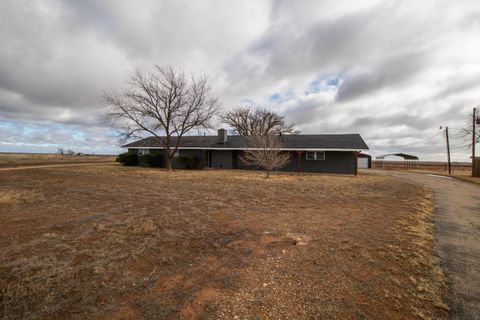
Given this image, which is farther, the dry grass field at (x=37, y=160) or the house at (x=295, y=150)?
the dry grass field at (x=37, y=160)

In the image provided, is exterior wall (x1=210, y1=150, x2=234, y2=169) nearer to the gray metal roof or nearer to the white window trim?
the gray metal roof

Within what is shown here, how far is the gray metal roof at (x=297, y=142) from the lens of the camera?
76.7 feet

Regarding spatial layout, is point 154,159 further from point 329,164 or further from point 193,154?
point 329,164

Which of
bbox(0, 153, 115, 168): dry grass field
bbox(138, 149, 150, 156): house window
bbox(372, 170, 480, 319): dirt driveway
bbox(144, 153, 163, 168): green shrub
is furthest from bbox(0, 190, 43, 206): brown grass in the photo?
bbox(138, 149, 150, 156): house window

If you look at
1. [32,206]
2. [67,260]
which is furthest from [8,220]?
[67,260]

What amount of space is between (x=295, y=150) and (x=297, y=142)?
2.50 metres

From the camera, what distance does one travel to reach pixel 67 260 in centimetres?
391

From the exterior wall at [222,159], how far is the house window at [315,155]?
8.11 m

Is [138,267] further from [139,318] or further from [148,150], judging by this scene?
[148,150]

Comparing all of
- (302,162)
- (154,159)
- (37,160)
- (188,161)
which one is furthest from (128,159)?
(302,162)

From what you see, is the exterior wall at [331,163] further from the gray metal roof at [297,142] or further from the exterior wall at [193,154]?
the exterior wall at [193,154]

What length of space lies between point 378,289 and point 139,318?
9.74 feet

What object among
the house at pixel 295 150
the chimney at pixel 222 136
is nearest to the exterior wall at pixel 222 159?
the house at pixel 295 150

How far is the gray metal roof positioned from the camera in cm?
2336
